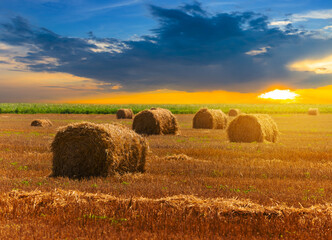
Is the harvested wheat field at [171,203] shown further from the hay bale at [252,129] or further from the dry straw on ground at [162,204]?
the hay bale at [252,129]

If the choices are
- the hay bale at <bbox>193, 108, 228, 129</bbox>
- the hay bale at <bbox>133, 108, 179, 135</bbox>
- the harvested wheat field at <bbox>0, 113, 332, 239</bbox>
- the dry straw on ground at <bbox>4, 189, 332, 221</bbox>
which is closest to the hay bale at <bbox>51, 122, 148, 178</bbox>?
the harvested wheat field at <bbox>0, 113, 332, 239</bbox>

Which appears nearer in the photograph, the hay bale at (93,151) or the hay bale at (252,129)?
the hay bale at (93,151)

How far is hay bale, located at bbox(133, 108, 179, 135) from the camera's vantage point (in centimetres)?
2369

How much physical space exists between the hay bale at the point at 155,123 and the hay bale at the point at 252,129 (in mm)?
4680

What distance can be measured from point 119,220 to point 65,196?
1.65m

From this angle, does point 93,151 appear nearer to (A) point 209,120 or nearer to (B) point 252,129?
(B) point 252,129

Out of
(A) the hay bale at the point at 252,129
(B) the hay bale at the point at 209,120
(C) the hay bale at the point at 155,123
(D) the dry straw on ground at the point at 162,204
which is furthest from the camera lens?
(B) the hay bale at the point at 209,120

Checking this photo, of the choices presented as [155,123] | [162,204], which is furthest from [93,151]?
[155,123]

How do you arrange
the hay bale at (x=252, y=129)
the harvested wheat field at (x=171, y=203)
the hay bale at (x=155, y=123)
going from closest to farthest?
the harvested wheat field at (x=171, y=203) < the hay bale at (x=252, y=129) < the hay bale at (x=155, y=123)

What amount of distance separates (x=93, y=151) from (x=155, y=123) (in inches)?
516

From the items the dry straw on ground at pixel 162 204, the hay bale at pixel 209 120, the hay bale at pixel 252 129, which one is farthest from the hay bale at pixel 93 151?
the hay bale at pixel 209 120

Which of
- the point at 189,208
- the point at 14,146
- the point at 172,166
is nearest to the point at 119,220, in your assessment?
the point at 189,208

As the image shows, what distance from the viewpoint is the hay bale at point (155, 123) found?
23688mm

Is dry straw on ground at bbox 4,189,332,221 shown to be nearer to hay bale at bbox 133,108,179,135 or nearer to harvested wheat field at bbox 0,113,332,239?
harvested wheat field at bbox 0,113,332,239
